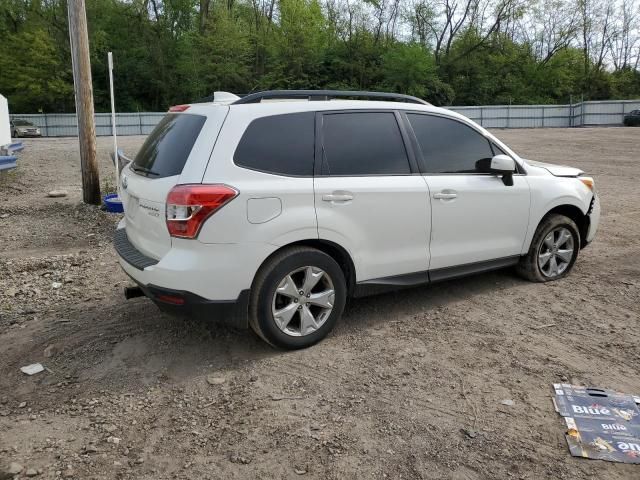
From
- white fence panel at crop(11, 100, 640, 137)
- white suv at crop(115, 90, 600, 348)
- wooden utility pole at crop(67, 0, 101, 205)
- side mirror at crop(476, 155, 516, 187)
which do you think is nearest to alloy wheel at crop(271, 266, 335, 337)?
white suv at crop(115, 90, 600, 348)

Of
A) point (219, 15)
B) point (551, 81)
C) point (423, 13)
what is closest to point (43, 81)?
point (219, 15)

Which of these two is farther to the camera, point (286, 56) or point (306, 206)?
point (286, 56)

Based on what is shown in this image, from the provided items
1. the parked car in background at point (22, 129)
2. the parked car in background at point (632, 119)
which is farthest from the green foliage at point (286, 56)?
the parked car in background at point (632, 119)

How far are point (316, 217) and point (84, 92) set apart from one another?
21.9 ft

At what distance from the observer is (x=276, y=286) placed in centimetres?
387

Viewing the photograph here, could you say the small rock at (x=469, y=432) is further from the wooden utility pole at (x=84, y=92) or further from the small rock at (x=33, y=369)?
the wooden utility pole at (x=84, y=92)

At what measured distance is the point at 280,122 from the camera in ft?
13.1

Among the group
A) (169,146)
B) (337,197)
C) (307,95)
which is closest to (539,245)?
(337,197)

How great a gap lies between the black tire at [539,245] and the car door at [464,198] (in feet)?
1.10

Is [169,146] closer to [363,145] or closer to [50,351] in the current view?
[363,145]

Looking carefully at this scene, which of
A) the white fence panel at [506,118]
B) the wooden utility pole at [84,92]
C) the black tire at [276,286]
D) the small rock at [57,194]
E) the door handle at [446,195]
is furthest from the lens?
the white fence panel at [506,118]

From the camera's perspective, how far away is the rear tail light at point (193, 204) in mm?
3572

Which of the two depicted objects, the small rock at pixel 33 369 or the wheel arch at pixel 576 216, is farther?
the wheel arch at pixel 576 216

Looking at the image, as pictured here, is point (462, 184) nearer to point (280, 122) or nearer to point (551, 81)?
point (280, 122)
